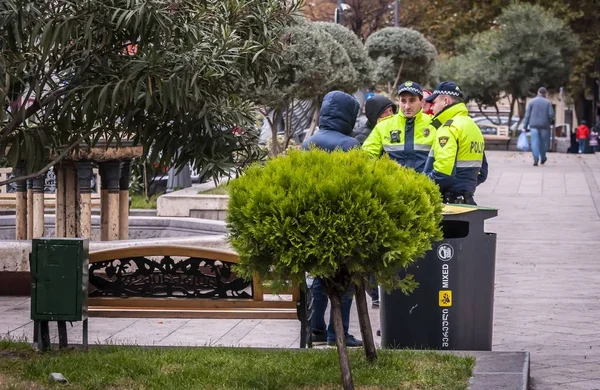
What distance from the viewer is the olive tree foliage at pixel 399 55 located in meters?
38.4

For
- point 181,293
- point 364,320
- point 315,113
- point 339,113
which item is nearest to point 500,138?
point 315,113

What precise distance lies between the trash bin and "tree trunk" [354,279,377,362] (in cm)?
82

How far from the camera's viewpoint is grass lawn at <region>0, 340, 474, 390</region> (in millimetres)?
6277

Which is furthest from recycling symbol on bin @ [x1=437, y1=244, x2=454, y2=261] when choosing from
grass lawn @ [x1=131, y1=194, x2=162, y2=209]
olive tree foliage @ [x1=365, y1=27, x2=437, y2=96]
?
olive tree foliage @ [x1=365, y1=27, x2=437, y2=96]

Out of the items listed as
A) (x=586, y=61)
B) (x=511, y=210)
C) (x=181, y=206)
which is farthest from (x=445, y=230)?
(x=586, y=61)

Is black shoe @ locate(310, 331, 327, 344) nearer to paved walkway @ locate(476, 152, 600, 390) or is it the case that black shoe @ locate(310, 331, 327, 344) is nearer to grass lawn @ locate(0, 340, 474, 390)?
paved walkway @ locate(476, 152, 600, 390)

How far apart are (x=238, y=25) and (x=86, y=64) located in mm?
819

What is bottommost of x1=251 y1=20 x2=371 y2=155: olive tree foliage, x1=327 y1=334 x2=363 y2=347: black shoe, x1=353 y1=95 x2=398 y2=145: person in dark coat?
x1=327 y1=334 x2=363 y2=347: black shoe

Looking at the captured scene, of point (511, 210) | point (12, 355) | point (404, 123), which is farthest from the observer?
point (511, 210)

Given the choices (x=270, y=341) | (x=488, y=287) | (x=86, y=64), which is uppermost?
(x=86, y=64)

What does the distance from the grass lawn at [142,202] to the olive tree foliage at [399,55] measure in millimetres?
20618

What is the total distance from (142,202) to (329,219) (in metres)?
11.4

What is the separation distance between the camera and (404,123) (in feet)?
31.0

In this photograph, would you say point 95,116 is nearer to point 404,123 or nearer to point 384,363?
point 384,363
